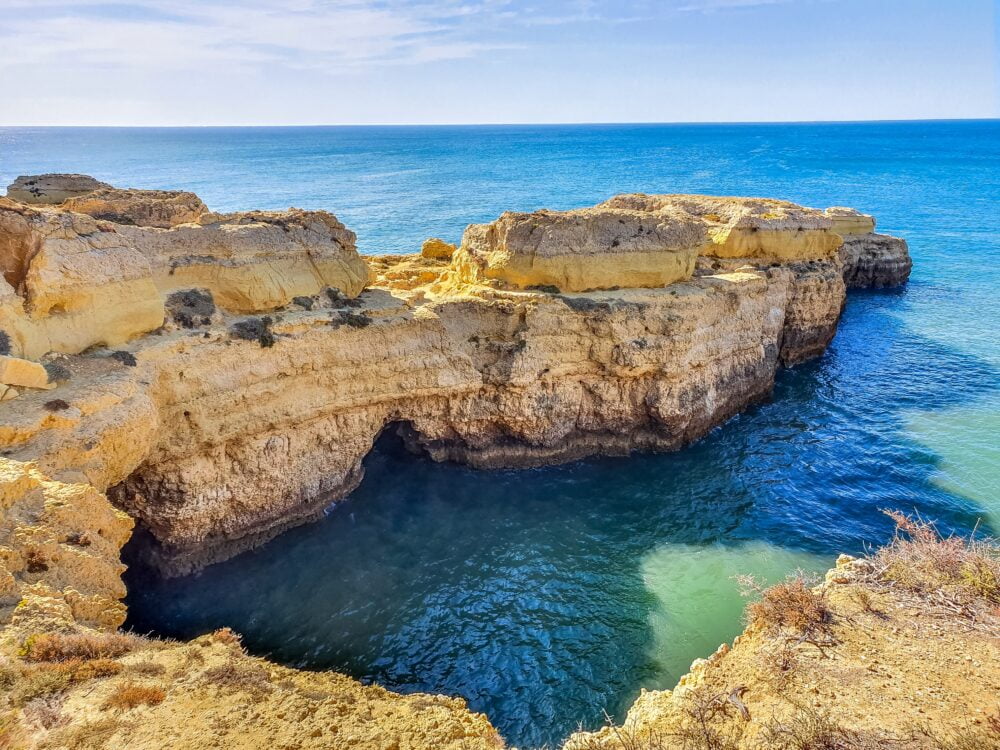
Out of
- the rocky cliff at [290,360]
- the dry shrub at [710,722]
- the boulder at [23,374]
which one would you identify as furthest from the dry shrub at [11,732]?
the dry shrub at [710,722]

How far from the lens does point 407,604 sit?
15.7 m

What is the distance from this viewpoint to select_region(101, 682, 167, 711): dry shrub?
786 centimetres

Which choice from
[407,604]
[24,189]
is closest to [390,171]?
[24,189]

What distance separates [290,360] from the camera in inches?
690

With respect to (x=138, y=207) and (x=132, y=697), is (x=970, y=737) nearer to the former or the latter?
(x=132, y=697)

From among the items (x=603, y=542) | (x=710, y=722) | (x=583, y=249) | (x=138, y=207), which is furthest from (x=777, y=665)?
(x=138, y=207)

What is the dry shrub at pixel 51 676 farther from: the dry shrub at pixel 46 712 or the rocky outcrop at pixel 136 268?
the rocky outcrop at pixel 136 268

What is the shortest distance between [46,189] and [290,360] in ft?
48.7

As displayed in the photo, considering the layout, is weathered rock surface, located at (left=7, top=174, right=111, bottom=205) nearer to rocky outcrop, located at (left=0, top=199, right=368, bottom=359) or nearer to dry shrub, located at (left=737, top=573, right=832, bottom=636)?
rocky outcrop, located at (left=0, top=199, right=368, bottom=359)

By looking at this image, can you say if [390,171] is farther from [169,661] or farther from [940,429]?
[169,661]

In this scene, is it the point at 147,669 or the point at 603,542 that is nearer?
the point at 147,669

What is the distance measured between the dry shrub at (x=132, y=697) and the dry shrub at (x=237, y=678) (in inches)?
29.0

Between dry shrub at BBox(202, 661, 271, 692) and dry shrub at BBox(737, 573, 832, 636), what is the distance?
32.0ft

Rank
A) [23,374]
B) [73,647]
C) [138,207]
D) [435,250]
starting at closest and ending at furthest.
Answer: [73,647] < [23,374] < [138,207] < [435,250]
